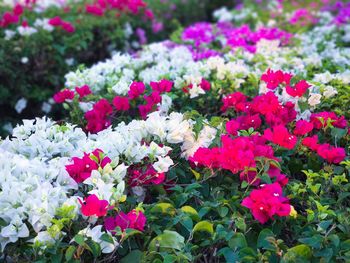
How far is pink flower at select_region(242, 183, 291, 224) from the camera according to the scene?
1.98 m

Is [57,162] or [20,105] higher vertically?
[57,162]

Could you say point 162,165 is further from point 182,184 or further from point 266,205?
point 266,205

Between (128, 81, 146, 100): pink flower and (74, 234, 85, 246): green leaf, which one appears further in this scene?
(128, 81, 146, 100): pink flower

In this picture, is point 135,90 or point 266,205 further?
point 135,90

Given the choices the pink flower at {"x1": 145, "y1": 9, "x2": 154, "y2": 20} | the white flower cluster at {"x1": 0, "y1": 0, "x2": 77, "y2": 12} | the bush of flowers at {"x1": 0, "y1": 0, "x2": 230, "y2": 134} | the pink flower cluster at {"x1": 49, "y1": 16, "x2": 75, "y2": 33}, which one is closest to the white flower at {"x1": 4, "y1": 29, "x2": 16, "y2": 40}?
the bush of flowers at {"x1": 0, "y1": 0, "x2": 230, "y2": 134}

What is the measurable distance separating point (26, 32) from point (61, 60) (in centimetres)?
41

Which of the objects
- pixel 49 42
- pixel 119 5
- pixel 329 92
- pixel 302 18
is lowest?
pixel 302 18

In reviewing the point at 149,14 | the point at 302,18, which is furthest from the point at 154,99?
the point at 302,18

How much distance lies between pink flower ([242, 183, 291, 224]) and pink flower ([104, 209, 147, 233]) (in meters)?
0.40

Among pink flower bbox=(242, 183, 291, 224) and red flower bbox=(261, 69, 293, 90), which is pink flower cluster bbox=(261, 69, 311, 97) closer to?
red flower bbox=(261, 69, 293, 90)

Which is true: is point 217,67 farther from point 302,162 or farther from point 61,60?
point 61,60

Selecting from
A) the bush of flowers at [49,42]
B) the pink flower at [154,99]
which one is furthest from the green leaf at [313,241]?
the bush of flowers at [49,42]

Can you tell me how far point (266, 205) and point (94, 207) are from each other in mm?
644

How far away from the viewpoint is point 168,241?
→ 1.95 metres
